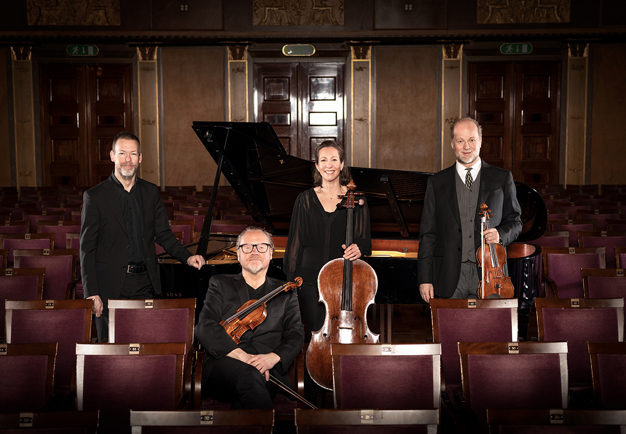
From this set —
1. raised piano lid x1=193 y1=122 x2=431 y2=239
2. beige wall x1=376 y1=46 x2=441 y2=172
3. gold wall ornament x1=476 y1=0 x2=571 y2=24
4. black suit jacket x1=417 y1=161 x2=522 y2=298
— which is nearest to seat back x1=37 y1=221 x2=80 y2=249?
raised piano lid x1=193 y1=122 x2=431 y2=239

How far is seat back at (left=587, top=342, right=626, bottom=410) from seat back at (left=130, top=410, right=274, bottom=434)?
1.42m

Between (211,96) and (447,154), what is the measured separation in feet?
17.0

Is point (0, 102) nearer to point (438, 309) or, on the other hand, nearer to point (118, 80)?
point (118, 80)

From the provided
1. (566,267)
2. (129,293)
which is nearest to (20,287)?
(129,293)

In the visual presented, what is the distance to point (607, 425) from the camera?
1658 mm

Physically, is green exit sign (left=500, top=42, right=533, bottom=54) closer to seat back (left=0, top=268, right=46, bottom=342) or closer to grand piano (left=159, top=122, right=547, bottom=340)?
grand piano (left=159, top=122, right=547, bottom=340)

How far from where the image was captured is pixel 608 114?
1151 centimetres

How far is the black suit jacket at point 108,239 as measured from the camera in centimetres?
277

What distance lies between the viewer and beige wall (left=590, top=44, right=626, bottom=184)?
37.3 feet

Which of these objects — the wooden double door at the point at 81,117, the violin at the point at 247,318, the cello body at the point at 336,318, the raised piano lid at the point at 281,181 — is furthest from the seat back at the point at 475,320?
the wooden double door at the point at 81,117

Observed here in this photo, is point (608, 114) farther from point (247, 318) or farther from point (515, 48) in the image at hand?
point (247, 318)

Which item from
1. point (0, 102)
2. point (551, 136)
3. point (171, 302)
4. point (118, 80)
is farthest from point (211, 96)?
point (171, 302)

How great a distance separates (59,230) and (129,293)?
3.05 meters

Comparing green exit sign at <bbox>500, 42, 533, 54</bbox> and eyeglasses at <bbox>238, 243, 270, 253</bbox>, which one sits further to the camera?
green exit sign at <bbox>500, 42, 533, 54</bbox>
